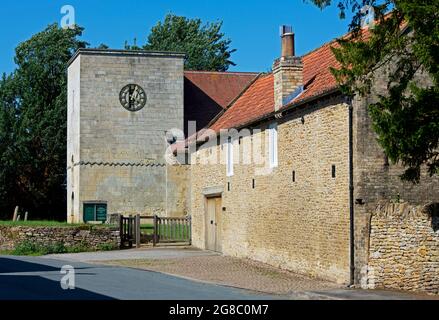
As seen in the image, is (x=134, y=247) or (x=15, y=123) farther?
(x=15, y=123)

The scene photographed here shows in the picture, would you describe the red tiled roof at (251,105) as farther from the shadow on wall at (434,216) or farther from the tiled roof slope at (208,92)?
the tiled roof slope at (208,92)

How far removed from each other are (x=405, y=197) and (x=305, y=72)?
8.57 m

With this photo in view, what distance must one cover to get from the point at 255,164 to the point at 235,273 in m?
5.34

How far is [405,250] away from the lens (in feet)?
65.8

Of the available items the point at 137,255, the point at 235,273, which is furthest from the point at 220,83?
the point at 235,273

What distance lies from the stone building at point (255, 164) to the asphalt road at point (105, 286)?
3.87 meters

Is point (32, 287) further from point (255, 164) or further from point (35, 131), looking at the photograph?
point (35, 131)

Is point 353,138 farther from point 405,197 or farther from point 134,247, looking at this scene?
point 134,247

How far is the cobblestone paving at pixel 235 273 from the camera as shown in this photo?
816 inches

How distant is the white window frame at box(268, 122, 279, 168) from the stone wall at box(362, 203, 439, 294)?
6838mm

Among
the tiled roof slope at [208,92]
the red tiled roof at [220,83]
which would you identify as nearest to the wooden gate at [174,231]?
the tiled roof slope at [208,92]

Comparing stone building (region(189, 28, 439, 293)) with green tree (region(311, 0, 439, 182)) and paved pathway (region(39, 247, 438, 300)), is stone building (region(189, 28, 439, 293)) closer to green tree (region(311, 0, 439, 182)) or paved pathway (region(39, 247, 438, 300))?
paved pathway (region(39, 247, 438, 300))

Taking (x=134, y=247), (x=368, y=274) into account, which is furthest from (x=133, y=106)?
(x=368, y=274)

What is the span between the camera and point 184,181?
48562mm
